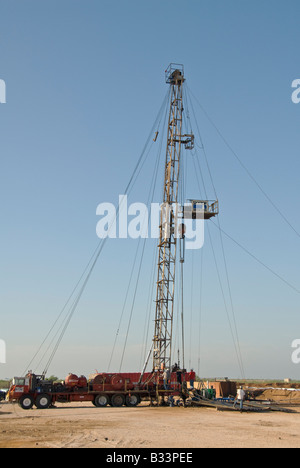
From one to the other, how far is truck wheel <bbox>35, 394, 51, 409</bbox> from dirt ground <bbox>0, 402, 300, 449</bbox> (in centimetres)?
520

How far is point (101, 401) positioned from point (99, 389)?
0.87 metres

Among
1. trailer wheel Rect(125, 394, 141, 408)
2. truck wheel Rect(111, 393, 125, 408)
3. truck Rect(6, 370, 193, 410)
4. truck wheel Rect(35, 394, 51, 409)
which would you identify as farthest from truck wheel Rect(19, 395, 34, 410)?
trailer wheel Rect(125, 394, 141, 408)

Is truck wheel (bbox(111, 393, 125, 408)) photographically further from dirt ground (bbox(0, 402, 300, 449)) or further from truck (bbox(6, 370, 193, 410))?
dirt ground (bbox(0, 402, 300, 449))

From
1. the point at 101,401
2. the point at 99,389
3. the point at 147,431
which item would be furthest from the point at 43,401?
the point at 147,431

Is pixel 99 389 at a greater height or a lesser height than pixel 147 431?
greater

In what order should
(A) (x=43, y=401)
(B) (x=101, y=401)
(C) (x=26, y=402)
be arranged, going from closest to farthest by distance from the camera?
1. (C) (x=26, y=402)
2. (A) (x=43, y=401)
3. (B) (x=101, y=401)

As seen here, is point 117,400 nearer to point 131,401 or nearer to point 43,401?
point 131,401

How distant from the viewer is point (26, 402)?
112ft

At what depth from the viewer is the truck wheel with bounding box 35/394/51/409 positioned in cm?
3419

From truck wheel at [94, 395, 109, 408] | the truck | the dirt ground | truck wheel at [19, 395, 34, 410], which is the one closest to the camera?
the dirt ground

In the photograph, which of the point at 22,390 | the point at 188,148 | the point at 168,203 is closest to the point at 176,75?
the point at 188,148

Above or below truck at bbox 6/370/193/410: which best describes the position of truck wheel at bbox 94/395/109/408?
below

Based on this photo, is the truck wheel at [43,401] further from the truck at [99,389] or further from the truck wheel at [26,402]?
the truck wheel at [26,402]

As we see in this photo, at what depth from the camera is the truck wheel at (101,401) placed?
3572cm
